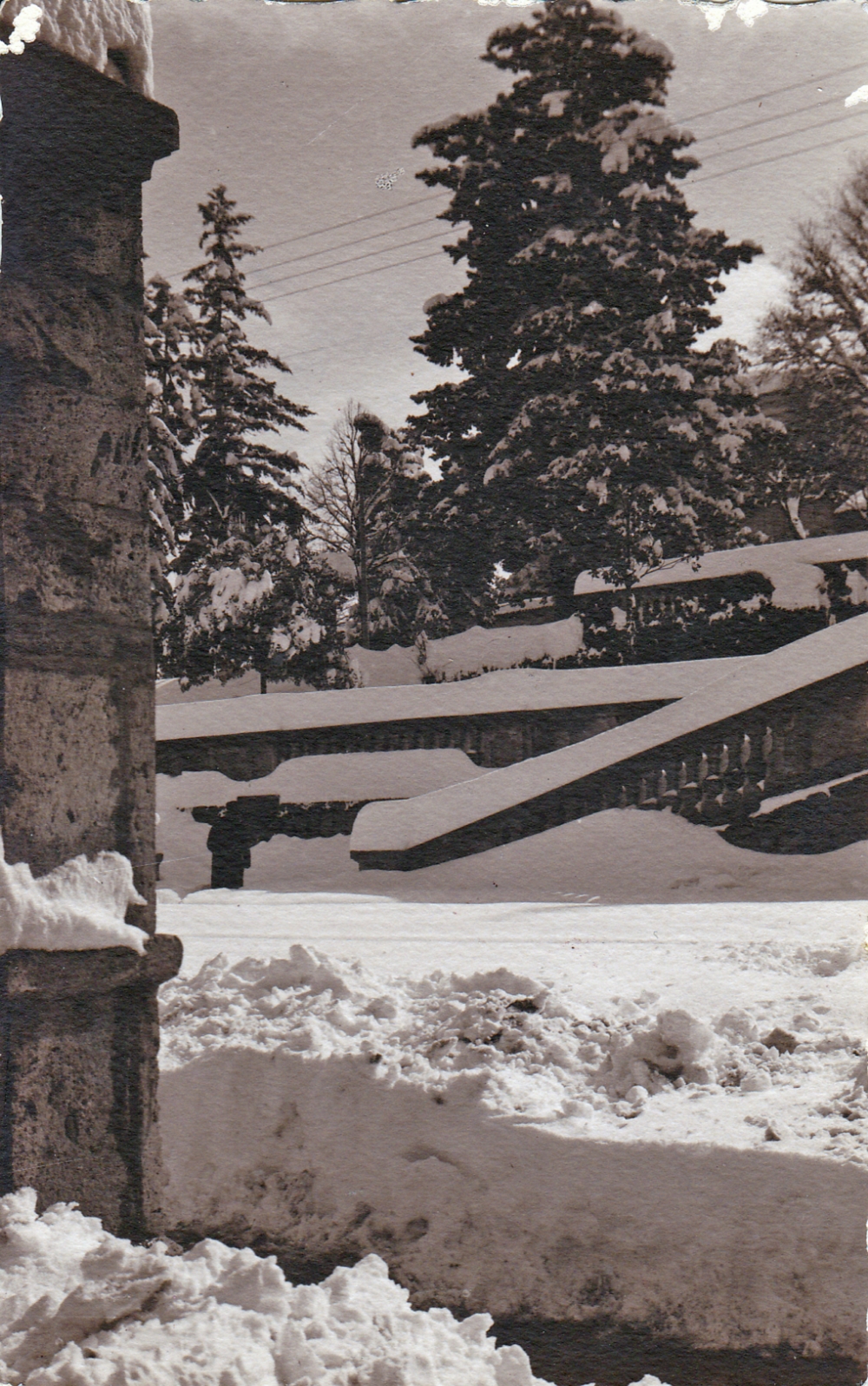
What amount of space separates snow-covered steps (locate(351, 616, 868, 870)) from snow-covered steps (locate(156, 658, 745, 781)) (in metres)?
0.50

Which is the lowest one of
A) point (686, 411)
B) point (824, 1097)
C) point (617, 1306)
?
point (617, 1306)

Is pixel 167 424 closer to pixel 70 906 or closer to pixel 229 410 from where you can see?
pixel 229 410

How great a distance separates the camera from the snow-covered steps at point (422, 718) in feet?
28.4

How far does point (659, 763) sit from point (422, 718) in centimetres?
211

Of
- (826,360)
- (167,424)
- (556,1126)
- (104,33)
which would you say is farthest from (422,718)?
(104,33)

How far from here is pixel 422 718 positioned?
29.9ft

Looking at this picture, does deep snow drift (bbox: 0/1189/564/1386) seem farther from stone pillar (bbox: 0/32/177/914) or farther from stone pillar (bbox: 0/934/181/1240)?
stone pillar (bbox: 0/32/177/914)

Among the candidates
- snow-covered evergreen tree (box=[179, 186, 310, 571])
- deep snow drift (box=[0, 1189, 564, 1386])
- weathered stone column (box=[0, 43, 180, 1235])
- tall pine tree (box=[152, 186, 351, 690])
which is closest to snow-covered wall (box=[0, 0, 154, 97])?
weathered stone column (box=[0, 43, 180, 1235])

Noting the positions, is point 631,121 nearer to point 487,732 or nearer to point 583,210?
point 583,210

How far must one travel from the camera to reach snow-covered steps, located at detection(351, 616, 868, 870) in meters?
7.62

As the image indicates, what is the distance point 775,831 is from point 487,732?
2.43 m

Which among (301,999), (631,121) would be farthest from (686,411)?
(301,999)

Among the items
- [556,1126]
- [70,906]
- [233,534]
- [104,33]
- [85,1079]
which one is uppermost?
[104,33]

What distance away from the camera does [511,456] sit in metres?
7.73
